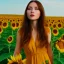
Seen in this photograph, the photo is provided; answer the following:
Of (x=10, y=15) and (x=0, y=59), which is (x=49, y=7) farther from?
(x=0, y=59)

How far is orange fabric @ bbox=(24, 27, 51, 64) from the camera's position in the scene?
1.83 metres

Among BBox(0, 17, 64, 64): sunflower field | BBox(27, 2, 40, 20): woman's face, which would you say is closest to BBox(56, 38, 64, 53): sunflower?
BBox(0, 17, 64, 64): sunflower field

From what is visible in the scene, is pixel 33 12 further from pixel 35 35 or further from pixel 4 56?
pixel 4 56

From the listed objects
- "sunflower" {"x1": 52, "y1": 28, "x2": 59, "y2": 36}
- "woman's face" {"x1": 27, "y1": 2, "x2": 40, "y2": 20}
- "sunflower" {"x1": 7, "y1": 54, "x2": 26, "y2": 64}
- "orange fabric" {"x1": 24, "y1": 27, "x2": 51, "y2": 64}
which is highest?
"woman's face" {"x1": 27, "y1": 2, "x2": 40, "y2": 20}

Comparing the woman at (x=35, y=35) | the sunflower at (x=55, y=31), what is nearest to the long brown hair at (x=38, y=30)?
the woman at (x=35, y=35)

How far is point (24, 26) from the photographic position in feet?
6.17

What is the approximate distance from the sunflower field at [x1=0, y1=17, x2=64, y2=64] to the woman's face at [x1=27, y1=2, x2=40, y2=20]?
0.39 feet

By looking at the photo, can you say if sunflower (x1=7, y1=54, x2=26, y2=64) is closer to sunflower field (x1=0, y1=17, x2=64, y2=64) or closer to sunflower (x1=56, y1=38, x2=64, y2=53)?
sunflower field (x1=0, y1=17, x2=64, y2=64)

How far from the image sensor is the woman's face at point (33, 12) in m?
1.85

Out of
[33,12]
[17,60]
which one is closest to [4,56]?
[17,60]

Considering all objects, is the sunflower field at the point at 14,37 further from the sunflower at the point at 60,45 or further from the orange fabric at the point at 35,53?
the orange fabric at the point at 35,53

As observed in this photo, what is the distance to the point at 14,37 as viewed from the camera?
195cm

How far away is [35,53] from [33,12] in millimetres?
314

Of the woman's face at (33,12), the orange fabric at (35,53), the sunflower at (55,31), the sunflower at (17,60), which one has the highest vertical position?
the woman's face at (33,12)
